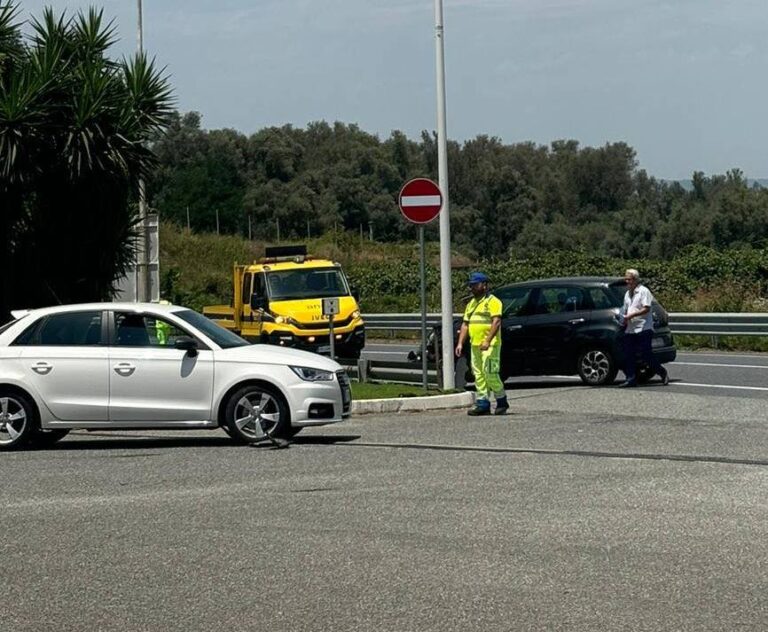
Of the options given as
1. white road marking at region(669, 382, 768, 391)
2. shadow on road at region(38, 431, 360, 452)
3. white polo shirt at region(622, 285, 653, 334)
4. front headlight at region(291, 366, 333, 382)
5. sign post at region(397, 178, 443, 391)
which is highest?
sign post at region(397, 178, 443, 391)

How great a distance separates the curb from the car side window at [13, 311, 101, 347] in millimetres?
4297

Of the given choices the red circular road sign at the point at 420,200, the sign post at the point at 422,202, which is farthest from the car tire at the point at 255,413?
the red circular road sign at the point at 420,200

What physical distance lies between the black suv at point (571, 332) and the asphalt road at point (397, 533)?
605 centimetres

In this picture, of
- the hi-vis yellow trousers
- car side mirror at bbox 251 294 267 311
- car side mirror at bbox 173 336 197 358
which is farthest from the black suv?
car side mirror at bbox 173 336 197 358

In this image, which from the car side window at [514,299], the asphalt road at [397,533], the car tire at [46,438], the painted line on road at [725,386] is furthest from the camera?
the car side window at [514,299]

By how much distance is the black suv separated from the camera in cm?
2194

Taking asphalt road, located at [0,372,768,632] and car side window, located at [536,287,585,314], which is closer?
asphalt road, located at [0,372,768,632]

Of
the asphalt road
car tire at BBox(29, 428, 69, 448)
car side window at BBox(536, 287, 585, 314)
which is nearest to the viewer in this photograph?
the asphalt road

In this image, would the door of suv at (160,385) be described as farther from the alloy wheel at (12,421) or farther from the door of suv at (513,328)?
the door of suv at (513,328)

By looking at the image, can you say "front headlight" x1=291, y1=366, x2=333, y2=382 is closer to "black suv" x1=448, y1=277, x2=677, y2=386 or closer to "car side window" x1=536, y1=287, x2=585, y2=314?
"black suv" x1=448, y1=277, x2=677, y2=386

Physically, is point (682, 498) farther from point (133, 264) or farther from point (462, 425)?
point (133, 264)

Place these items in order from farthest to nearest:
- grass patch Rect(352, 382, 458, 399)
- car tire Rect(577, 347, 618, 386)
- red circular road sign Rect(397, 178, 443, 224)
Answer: car tire Rect(577, 347, 618, 386), red circular road sign Rect(397, 178, 443, 224), grass patch Rect(352, 382, 458, 399)

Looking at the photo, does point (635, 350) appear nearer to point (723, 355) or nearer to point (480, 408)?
point (480, 408)

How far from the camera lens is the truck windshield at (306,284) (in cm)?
2844
